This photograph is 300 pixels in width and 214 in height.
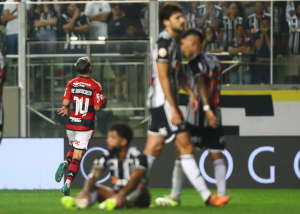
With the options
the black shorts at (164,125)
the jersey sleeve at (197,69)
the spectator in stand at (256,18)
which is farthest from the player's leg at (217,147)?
the spectator in stand at (256,18)

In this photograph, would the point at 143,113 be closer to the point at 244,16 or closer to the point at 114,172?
the point at 244,16

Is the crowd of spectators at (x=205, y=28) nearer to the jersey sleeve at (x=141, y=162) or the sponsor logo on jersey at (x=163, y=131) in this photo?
the sponsor logo on jersey at (x=163, y=131)

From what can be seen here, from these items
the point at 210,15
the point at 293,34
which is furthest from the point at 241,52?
the point at 293,34

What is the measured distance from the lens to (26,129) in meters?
14.0

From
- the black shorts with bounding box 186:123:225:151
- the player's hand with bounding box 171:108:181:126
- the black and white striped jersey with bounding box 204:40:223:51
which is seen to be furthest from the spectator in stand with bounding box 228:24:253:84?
the player's hand with bounding box 171:108:181:126

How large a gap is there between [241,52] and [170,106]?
332 inches

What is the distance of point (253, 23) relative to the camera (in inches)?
553

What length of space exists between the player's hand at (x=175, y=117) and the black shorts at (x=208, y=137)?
1.65ft

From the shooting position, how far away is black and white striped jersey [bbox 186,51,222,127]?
6.14 metres

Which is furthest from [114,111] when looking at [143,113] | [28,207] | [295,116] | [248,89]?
[28,207]

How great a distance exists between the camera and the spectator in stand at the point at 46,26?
14219 millimetres

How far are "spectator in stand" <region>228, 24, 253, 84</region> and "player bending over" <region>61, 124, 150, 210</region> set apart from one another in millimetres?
8573

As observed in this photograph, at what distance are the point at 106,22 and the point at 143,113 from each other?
2.21m

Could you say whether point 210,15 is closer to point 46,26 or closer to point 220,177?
point 46,26
